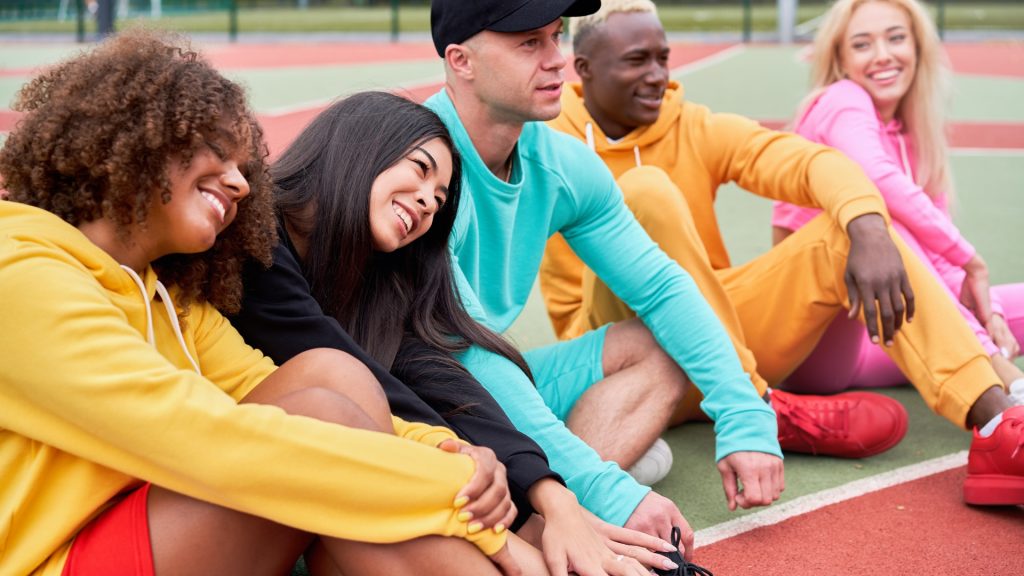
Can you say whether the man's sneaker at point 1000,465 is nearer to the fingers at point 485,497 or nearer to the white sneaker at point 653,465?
the white sneaker at point 653,465

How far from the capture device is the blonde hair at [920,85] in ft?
13.8

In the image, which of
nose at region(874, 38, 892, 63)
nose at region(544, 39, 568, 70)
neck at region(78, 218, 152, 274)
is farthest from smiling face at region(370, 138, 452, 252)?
nose at region(874, 38, 892, 63)

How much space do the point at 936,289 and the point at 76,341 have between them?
2360 millimetres

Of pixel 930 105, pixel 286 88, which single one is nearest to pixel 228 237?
pixel 930 105

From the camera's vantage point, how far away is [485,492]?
209 cm

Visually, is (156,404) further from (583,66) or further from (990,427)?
(583,66)

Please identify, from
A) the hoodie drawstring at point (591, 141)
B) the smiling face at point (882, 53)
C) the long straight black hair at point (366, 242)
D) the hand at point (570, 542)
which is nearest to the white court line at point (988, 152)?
the smiling face at point (882, 53)

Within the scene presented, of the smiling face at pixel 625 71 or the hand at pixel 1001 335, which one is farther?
the smiling face at pixel 625 71

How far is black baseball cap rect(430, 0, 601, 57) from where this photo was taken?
2.92 meters

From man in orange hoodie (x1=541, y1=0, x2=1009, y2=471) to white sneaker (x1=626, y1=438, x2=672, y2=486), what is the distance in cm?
33

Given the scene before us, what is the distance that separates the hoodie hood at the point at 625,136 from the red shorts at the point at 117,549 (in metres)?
2.38

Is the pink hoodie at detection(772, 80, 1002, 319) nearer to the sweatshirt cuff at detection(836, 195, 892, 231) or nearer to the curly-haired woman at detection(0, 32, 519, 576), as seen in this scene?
the sweatshirt cuff at detection(836, 195, 892, 231)

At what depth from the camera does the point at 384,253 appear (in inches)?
109

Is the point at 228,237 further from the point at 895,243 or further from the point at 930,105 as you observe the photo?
the point at 930,105
